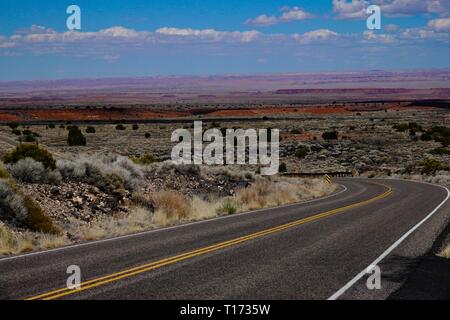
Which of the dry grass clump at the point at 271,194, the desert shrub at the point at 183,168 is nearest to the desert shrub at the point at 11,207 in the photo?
the dry grass clump at the point at 271,194

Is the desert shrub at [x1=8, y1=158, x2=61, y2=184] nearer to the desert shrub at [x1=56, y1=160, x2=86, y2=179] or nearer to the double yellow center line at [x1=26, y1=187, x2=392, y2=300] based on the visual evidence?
the desert shrub at [x1=56, y1=160, x2=86, y2=179]

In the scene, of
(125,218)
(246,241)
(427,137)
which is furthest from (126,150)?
(246,241)

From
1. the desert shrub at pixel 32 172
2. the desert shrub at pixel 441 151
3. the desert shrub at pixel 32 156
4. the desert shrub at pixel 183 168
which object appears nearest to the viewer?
the desert shrub at pixel 32 172

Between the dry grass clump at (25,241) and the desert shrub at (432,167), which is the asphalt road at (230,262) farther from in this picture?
the desert shrub at (432,167)

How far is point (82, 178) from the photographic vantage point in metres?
20.6

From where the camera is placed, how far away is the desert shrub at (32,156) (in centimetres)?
1984

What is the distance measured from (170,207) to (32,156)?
5161mm

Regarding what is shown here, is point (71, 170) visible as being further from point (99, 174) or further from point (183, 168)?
point (183, 168)

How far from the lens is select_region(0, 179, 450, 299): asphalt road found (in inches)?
336

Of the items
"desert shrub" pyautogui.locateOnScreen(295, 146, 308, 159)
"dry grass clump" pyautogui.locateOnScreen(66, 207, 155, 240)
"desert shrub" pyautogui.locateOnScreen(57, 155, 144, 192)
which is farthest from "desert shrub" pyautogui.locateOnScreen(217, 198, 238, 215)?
"desert shrub" pyautogui.locateOnScreen(295, 146, 308, 159)

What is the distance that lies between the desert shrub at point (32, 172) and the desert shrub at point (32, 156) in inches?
22.2

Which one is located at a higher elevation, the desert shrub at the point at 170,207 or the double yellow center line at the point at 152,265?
the double yellow center line at the point at 152,265

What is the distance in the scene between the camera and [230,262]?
10672 millimetres
